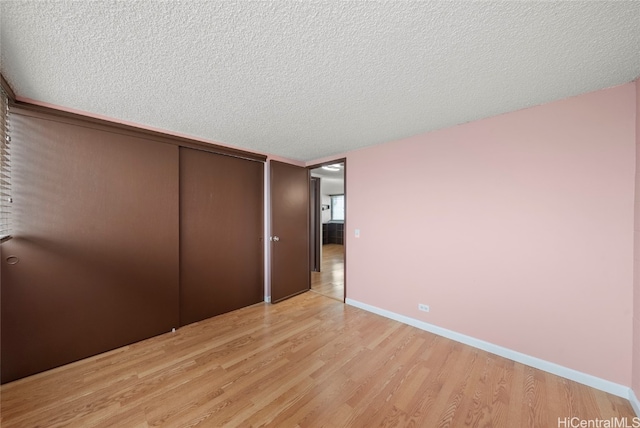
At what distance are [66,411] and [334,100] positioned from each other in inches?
115

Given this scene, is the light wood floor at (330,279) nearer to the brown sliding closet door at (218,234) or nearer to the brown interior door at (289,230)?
the brown interior door at (289,230)

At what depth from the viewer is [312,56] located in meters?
1.34

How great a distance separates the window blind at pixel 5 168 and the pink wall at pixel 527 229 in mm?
3453

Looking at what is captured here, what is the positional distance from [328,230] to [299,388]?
26.3 ft

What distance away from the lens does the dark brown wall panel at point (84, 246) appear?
5.82ft

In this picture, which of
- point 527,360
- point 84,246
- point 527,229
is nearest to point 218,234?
point 84,246

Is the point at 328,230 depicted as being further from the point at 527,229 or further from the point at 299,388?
the point at 299,388

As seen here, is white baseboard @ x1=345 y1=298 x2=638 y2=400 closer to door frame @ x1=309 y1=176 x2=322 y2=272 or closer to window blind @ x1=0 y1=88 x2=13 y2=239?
door frame @ x1=309 y1=176 x2=322 y2=272

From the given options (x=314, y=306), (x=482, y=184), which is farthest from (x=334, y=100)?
(x=314, y=306)

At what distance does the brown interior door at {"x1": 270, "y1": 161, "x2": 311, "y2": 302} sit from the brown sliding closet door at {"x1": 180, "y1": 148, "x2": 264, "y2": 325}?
245 millimetres

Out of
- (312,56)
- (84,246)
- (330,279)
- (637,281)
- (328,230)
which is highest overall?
(312,56)

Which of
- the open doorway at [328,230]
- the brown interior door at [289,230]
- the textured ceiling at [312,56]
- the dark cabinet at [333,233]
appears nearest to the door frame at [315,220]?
the open doorway at [328,230]

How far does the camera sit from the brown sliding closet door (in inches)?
106

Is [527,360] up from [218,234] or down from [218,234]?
down
